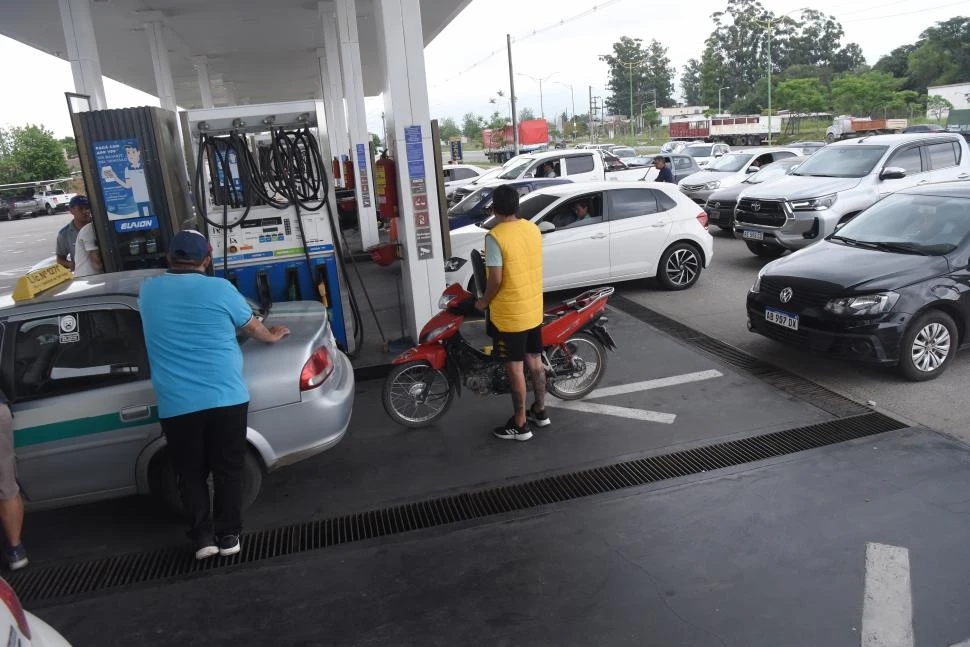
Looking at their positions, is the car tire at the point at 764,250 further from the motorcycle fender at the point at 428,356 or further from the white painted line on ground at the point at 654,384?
the motorcycle fender at the point at 428,356

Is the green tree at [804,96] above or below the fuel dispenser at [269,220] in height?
above

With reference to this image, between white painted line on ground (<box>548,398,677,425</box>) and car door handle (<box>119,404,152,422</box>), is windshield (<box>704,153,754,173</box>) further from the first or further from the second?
car door handle (<box>119,404,152,422</box>)

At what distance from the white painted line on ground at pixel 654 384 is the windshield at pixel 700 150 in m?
20.5

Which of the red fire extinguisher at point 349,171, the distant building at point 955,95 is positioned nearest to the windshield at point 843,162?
the red fire extinguisher at point 349,171

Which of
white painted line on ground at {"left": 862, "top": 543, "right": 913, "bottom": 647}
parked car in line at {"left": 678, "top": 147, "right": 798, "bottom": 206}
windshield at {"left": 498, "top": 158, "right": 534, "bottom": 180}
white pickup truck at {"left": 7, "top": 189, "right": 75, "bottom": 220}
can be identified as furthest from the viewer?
white pickup truck at {"left": 7, "top": 189, "right": 75, "bottom": 220}

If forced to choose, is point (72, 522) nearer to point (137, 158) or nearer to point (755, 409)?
point (137, 158)

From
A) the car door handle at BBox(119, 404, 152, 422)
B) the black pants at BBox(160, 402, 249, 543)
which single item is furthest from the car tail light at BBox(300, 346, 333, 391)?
the car door handle at BBox(119, 404, 152, 422)

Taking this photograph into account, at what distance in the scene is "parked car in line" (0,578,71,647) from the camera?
1.99 m

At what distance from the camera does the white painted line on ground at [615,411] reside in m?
5.66

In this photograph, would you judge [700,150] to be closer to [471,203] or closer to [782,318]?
[471,203]

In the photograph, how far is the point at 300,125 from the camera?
23.8 ft

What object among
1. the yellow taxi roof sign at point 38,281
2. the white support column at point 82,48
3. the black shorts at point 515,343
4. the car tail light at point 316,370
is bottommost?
Answer: the black shorts at point 515,343

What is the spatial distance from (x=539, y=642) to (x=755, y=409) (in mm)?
3244

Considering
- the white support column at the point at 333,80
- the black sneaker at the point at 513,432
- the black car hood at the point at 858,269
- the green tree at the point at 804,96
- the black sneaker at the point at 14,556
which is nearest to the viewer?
the black sneaker at the point at 14,556
